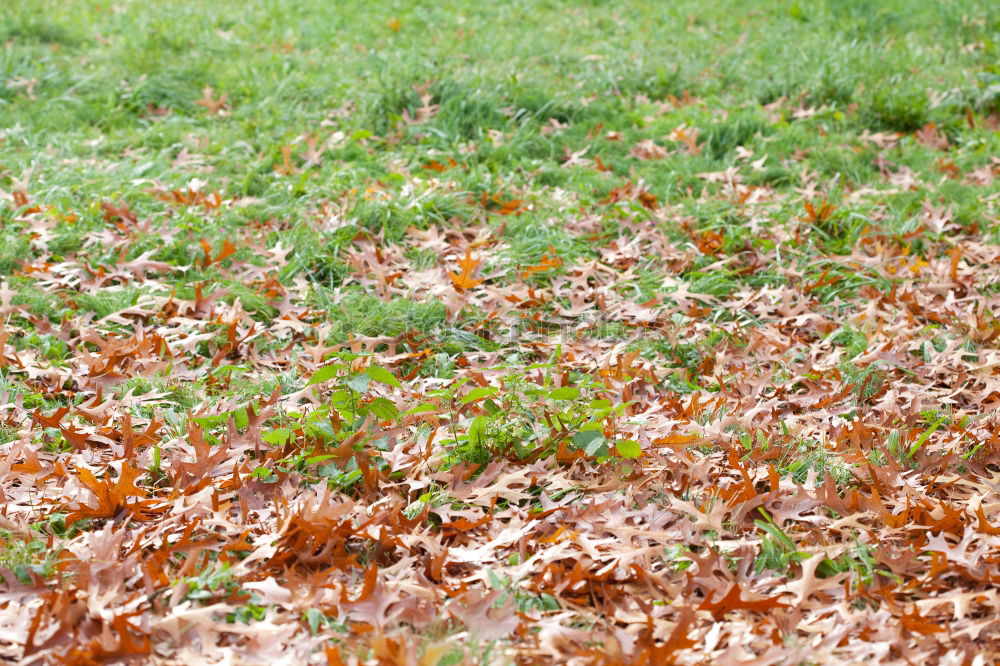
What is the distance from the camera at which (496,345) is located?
4207mm

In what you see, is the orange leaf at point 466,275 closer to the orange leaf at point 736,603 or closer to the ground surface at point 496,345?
the ground surface at point 496,345

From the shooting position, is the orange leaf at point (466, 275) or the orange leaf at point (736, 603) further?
the orange leaf at point (466, 275)

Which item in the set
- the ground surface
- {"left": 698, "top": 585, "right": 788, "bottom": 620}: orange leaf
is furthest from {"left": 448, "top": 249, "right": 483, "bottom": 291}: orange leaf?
{"left": 698, "top": 585, "right": 788, "bottom": 620}: orange leaf

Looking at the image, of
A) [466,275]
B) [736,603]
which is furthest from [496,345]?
[736,603]

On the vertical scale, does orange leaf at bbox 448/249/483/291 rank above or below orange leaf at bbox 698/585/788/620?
below

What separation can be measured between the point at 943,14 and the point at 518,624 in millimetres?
8815

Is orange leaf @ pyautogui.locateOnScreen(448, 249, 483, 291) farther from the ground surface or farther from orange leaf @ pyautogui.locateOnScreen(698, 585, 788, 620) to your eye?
orange leaf @ pyautogui.locateOnScreen(698, 585, 788, 620)

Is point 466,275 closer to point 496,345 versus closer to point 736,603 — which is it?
point 496,345

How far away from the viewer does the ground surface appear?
2.37 meters

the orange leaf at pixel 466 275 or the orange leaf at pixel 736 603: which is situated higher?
the orange leaf at pixel 736 603

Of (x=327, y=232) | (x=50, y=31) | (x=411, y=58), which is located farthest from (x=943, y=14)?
(x=50, y=31)

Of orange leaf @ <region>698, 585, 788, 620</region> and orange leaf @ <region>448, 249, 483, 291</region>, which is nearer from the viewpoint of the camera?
orange leaf @ <region>698, 585, 788, 620</region>

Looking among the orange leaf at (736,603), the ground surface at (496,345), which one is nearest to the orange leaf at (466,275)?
the ground surface at (496,345)

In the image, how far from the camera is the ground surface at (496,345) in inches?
93.2
